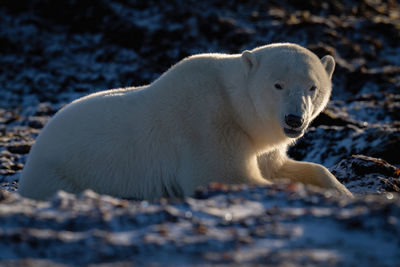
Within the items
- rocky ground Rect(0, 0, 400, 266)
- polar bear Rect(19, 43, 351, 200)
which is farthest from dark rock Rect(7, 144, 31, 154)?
polar bear Rect(19, 43, 351, 200)

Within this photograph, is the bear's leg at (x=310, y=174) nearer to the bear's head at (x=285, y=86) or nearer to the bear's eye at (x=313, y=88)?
→ the bear's head at (x=285, y=86)

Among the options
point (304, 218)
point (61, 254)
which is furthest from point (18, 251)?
point (304, 218)

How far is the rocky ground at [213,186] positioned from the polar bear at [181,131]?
896mm

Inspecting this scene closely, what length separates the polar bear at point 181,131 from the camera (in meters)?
5.02

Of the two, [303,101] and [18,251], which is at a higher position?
[303,101]

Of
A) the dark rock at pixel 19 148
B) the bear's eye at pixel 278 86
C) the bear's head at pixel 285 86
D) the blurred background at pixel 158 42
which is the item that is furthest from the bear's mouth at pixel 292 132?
the blurred background at pixel 158 42

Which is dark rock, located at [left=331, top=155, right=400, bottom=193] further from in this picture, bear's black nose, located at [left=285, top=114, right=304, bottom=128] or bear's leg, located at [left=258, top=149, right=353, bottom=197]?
bear's black nose, located at [left=285, top=114, right=304, bottom=128]

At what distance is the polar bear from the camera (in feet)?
16.5

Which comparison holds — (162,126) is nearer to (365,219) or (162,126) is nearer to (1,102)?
(365,219)

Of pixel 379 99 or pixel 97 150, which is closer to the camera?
pixel 97 150

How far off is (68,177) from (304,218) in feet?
9.45

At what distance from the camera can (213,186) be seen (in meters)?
3.81

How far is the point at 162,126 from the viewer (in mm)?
5277

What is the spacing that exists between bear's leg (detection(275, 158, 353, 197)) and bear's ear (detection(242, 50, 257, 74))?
4.07ft
